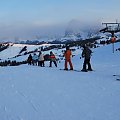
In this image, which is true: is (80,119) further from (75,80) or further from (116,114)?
(75,80)

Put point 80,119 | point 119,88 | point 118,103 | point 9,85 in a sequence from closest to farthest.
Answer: point 80,119 < point 118,103 < point 119,88 < point 9,85

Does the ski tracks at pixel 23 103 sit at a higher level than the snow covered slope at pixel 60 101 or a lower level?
higher

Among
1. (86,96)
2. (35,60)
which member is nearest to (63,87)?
(86,96)

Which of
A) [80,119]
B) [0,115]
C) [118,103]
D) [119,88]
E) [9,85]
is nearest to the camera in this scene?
[80,119]

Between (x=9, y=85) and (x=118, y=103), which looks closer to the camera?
(x=118, y=103)

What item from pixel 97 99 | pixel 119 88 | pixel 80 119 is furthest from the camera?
pixel 119 88

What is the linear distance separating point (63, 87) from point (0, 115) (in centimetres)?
484

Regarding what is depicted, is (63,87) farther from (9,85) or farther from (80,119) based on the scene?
(80,119)

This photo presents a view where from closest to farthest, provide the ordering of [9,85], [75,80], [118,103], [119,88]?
[118,103]
[119,88]
[9,85]
[75,80]

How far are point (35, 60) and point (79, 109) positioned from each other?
23641mm

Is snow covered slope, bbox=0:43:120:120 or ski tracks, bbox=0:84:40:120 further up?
ski tracks, bbox=0:84:40:120

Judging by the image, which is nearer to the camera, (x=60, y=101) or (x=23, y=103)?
(x=23, y=103)

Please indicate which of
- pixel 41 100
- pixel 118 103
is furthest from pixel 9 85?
pixel 118 103

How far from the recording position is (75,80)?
53.0 feet
